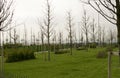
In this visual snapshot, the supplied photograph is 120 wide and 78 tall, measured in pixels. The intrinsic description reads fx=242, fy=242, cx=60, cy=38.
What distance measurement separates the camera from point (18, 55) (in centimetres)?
2244

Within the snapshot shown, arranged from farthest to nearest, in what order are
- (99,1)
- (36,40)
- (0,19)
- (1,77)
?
(36,40)
(0,19)
(1,77)
(99,1)

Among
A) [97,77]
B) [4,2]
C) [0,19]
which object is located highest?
[4,2]

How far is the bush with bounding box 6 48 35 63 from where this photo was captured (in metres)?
21.8

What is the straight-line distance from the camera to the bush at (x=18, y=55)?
856 inches

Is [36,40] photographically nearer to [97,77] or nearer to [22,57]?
[22,57]

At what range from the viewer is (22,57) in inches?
902

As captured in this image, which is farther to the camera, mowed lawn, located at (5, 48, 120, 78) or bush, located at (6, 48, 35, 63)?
bush, located at (6, 48, 35, 63)

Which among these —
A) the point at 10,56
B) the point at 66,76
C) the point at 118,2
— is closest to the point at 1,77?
the point at 66,76

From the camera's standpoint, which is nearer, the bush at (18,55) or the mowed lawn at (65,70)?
the mowed lawn at (65,70)

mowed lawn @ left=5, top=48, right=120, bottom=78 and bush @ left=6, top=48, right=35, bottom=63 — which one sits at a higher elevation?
bush @ left=6, top=48, right=35, bottom=63

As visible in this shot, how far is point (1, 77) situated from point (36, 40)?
42138 millimetres

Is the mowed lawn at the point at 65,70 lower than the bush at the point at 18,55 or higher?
lower

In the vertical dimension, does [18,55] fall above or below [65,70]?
above

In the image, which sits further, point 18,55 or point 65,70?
point 18,55
